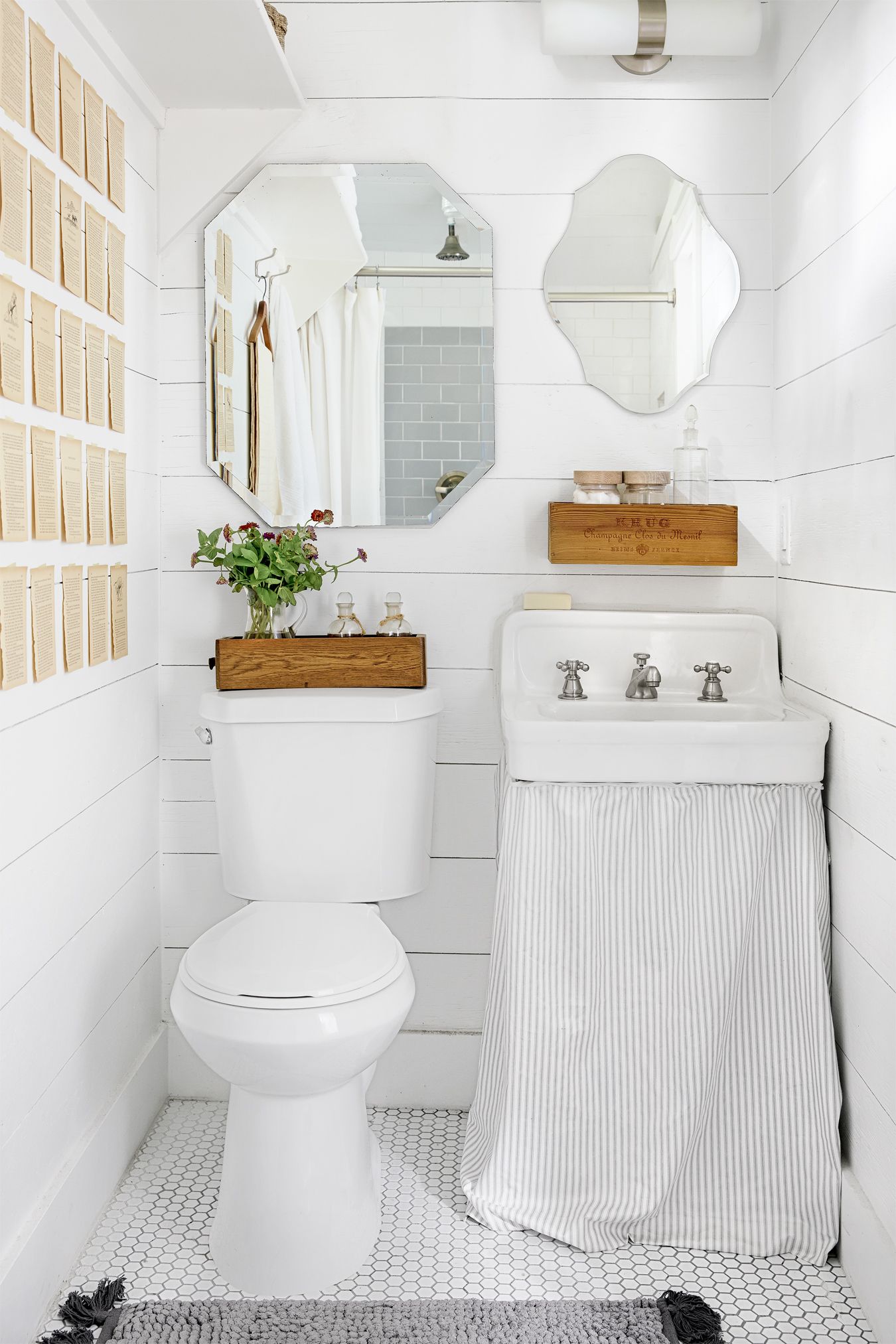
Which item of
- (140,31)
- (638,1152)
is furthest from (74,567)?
(638,1152)

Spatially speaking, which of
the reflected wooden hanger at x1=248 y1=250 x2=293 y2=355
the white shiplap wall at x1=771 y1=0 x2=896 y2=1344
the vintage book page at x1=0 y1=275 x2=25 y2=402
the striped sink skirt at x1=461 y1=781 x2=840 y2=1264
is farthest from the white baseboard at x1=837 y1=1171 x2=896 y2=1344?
the reflected wooden hanger at x1=248 y1=250 x2=293 y2=355

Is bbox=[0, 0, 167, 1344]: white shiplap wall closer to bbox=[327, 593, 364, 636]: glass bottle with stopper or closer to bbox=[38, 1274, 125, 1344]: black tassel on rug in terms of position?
bbox=[38, 1274, 125, 1344]: black tassel on rug

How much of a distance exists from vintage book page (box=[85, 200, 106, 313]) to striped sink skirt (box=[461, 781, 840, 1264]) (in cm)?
102

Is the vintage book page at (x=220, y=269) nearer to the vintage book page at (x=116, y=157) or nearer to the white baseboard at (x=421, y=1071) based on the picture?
the vintage book page at (x=116, y=157)

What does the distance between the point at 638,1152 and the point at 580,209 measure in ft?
5.47

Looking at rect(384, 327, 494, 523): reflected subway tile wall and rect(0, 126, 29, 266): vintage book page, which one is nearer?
rect(0, 126, 29, 266): vintage book page

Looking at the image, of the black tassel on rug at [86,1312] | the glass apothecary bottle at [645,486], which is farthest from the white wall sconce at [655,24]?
the black tassel on rug at [86,1312]

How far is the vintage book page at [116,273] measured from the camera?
67.9 inches

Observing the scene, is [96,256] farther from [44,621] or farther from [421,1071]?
[421,1071]

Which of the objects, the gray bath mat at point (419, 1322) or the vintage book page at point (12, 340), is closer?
the vintage book page at point (12, 340)

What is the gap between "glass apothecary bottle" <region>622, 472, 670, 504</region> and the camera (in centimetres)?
191

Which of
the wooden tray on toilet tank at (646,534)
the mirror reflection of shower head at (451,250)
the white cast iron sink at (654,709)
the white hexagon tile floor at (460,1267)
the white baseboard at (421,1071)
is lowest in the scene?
the white hexagon tile floor at (460,1267)

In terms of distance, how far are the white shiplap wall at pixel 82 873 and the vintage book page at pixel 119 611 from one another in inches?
1.3

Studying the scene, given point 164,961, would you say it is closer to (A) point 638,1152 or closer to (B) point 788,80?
(A) point 638,1152
